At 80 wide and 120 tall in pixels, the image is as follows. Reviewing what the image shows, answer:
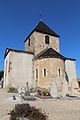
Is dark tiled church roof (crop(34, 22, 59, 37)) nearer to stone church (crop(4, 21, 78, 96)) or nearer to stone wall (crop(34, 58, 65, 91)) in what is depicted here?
stone church (crop(4, 21, 78, 96))

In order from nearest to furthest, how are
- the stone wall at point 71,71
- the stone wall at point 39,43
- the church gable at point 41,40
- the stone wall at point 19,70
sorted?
the stone wall at point 19,70 → the stone wall at point 39,43 → the church gable at point 41,40 → the stone wall at point 71,71

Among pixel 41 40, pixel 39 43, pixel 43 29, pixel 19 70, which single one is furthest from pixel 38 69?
pixel 43 29

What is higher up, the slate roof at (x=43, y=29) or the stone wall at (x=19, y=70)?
the slate roof at (x=43, y=29)

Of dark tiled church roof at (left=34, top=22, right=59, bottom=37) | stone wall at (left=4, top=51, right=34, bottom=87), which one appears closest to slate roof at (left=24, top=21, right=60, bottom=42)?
dark tiled church roof at (left=34, top=22, right=59, bottom=37)

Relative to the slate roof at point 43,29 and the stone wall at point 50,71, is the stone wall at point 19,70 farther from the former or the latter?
the slate roof at point 43,29

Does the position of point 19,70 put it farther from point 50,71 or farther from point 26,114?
point 26,114

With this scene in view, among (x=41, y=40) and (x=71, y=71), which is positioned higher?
(x=41, y=40)

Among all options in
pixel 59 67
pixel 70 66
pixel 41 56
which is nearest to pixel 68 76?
pixel 70 66

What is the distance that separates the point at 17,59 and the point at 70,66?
11.1m

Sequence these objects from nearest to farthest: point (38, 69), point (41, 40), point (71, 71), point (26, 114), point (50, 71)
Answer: point (26, 114)
point (50, 71)
point (38, 69)
point (41, 40)
point (71, 71)

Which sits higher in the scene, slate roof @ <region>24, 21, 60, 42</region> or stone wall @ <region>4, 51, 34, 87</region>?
slate roof @ <region>24, 21, 60, 42</region>

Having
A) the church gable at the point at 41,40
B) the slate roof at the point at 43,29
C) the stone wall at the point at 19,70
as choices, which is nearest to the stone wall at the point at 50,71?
the stone wall at the point at 19,70

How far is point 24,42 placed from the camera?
33.8 metres

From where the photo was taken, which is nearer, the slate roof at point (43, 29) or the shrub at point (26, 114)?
the shrub at point (26, 114)
